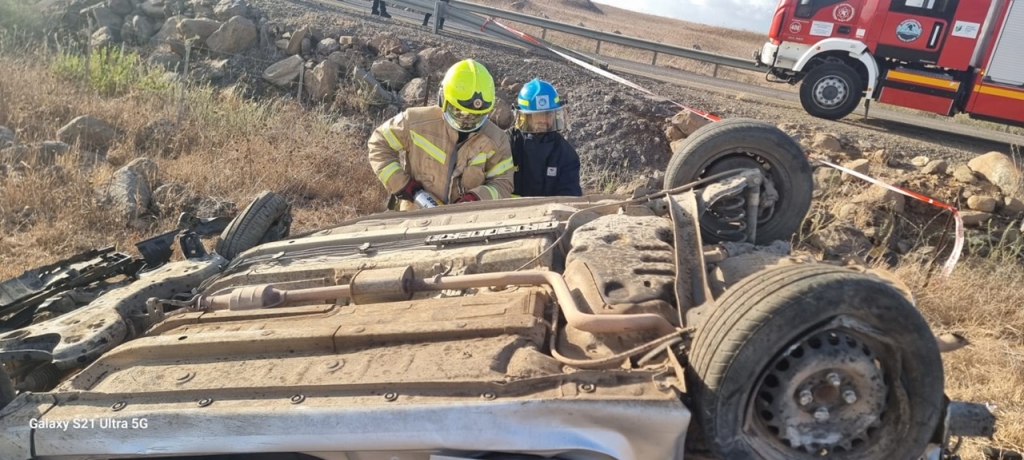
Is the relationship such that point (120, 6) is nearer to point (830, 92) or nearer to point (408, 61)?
point (408, 61)

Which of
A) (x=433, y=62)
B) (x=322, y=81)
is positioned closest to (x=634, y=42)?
(x=433, y=62)

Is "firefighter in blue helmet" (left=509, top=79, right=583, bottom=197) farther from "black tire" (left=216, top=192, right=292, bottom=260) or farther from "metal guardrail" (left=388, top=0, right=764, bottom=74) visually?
"metal guardrail" (left=388, top=0, right=764, bottom=74)

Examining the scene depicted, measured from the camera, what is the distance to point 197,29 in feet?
31.6

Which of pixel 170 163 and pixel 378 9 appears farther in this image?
pixel 378 9

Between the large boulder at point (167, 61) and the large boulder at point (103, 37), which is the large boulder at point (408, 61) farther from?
the large boulder at point (103, 37)

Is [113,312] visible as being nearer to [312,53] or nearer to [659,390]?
[659,390]

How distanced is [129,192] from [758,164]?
529 centimetres

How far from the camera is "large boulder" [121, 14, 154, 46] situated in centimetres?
1011

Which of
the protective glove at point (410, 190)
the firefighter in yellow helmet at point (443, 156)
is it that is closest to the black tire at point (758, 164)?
the firefighter in yellow helmet at point (443, 156)

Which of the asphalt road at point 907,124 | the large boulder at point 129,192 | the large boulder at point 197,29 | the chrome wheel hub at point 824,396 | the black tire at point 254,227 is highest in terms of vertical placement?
the asphalt road at point 907,124

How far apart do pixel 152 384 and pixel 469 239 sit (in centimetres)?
143

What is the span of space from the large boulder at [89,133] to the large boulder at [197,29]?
317 centimetres

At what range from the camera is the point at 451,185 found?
4.55 meters

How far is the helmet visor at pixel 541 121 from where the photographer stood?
16.0 ft
